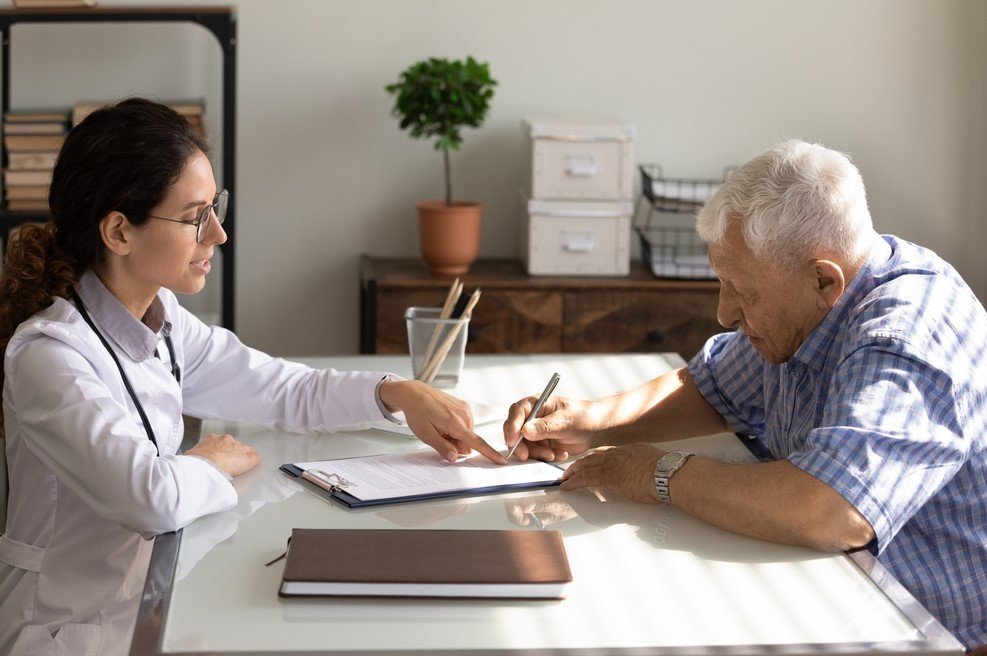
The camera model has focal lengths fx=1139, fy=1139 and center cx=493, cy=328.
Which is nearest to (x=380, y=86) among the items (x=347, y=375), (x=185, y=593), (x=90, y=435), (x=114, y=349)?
(x=347, y=375)

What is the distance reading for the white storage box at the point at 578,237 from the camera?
3338 mm

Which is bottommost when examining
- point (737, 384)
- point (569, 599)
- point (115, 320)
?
point (569, 599)

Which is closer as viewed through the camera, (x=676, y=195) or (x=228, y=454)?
(x=228, y=454)

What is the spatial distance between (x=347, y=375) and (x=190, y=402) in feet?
0.83

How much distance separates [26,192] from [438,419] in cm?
208

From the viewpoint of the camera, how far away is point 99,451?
1.33 m

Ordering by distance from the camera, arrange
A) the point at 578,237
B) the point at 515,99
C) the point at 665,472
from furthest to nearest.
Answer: the point at 515,99
the point at 578,237
the point at 665,472

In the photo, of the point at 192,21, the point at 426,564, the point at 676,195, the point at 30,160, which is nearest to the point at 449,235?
the point at 676,195

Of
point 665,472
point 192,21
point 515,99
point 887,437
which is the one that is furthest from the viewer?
point 515,99

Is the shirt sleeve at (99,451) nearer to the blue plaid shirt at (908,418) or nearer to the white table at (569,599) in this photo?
the white table at (569,599)

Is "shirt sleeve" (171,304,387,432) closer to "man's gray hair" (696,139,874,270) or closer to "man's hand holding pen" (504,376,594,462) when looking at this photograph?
"man's hand holding pen" (504,376,594,462)

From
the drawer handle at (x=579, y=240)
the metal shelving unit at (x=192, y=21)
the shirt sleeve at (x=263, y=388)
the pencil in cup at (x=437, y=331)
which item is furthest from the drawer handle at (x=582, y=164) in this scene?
the shirt sleeve at (x=263, y=388)

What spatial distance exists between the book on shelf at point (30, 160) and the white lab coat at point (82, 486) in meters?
1.80

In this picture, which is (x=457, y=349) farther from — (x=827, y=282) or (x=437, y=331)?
(x=827, y=282)
